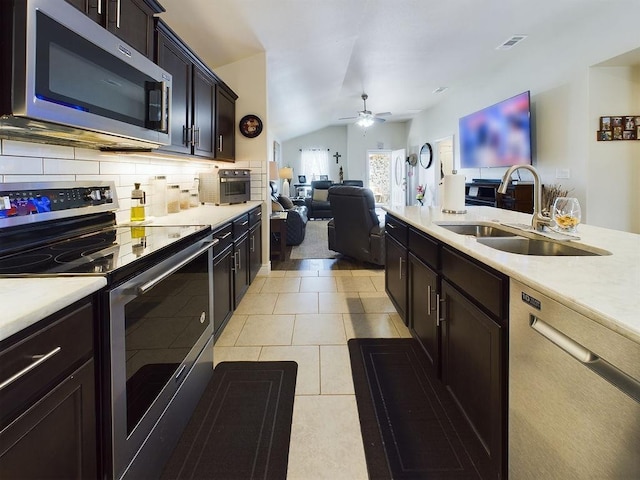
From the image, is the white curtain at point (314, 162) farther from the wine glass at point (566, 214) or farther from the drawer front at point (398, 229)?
the wine glass at point (566, 214)

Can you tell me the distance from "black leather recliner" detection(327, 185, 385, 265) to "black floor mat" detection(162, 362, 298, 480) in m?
2.62

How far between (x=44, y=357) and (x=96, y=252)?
2.17ft

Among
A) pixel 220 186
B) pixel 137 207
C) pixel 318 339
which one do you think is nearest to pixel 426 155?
pixel 220 186

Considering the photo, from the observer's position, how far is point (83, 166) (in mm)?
2006

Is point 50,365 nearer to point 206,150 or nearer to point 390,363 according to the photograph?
point 390,363

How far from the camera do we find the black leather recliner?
469 centimetres

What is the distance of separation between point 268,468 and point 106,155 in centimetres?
189

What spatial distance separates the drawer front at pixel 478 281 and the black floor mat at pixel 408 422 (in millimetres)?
603

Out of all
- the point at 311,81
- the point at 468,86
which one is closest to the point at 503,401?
the point at 311,81

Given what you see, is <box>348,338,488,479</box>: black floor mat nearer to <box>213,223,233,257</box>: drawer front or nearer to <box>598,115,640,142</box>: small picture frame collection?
<box>213,223,233,257</box>: drawer front

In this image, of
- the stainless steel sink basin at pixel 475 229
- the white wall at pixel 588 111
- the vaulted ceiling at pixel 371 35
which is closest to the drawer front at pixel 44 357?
the stainless steel sink basin at pixel 475 229

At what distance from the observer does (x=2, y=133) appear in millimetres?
1463

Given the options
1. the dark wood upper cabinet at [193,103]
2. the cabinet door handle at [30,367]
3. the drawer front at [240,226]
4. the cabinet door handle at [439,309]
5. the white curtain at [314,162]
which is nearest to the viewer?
the cabinet door handle at [30,367]

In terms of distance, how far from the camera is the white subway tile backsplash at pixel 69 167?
1748 mm
